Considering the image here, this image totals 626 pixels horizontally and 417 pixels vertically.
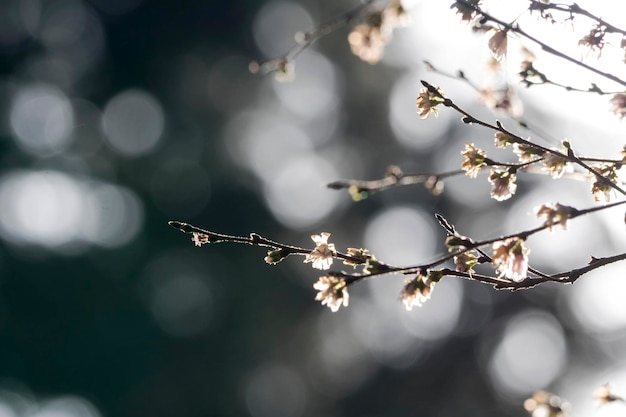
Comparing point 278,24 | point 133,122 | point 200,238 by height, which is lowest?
point 200,238

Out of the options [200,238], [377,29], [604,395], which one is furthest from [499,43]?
[604,395]

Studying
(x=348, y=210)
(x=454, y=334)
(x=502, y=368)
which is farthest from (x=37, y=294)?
(x=502, y=368)

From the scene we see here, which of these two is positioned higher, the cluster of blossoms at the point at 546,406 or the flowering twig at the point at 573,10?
the flowering twig at the point at 573,10

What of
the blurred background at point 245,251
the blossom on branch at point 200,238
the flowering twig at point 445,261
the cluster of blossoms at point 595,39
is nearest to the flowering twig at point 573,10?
the cluster of blossoms at point 595,39

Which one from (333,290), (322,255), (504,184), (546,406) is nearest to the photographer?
(333,290)

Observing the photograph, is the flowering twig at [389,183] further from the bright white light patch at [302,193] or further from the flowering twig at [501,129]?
the bright white light patch at [302,193]

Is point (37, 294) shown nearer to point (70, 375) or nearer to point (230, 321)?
point (70, 375)

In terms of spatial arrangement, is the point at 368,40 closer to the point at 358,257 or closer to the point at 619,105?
the point at 619,105
